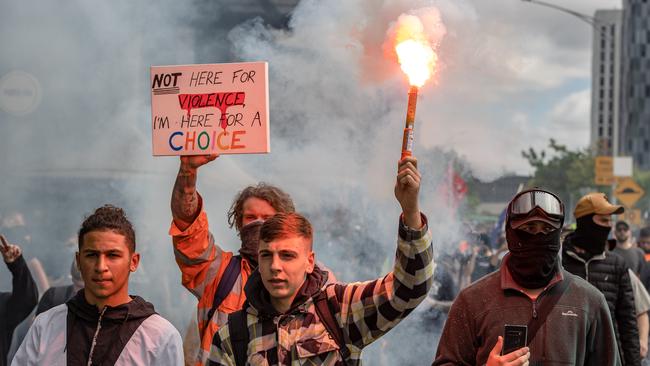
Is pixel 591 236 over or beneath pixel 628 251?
over

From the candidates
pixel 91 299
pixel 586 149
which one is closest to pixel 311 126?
pixel 91 299

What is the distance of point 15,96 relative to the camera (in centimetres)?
773

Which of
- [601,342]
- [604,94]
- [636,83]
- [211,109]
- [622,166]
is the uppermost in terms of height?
[636,83]

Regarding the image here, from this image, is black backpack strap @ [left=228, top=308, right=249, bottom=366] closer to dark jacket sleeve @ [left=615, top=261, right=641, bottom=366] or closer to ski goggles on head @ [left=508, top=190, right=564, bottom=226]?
ski goggles on head @ [left=508, top=190, right=564, bottom=226]

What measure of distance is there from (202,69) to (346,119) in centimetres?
329

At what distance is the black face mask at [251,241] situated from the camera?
3965 mm

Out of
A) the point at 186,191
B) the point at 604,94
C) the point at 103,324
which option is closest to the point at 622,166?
the point at 186,191

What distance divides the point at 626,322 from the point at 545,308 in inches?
71.9

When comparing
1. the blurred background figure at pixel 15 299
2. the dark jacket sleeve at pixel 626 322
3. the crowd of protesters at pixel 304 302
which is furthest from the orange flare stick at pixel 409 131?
the blurred background figure at pixel 15 299

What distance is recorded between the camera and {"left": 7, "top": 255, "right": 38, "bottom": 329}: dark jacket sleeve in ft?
20.5

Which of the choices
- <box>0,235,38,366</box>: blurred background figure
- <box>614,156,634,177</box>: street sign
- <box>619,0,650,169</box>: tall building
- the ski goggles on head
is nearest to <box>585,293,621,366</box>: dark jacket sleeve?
the ski goggles on head

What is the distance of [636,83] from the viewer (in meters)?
145

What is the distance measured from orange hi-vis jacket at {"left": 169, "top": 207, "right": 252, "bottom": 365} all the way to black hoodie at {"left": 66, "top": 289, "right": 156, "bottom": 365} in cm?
62

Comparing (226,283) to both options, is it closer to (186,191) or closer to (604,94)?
(186,191)
